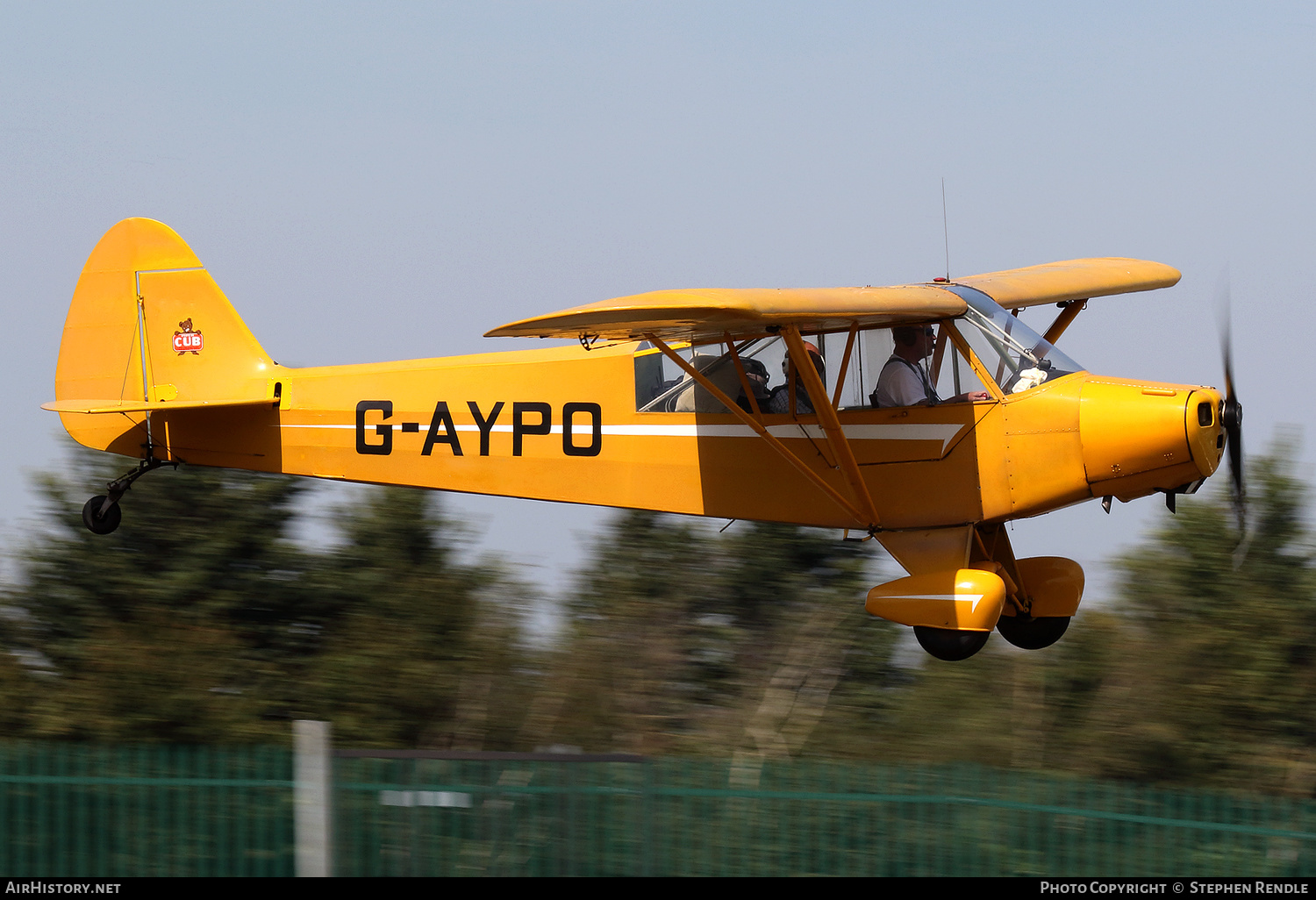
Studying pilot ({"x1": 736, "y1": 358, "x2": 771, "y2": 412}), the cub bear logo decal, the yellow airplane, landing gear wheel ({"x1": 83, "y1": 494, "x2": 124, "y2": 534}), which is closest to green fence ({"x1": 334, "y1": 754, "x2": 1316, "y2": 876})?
the yellow airplane

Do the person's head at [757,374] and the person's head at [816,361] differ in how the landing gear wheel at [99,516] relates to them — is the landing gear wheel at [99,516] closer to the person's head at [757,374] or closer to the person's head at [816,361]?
the person's head at [757,374]

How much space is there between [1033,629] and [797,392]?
104 inches

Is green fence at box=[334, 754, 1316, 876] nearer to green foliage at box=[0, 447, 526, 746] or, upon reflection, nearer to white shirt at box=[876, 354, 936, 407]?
white shirt at box=[876, 354, 936, 407]

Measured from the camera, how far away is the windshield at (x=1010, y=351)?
10.1 m

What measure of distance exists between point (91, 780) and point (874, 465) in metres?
5.40

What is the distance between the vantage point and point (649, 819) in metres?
8.58

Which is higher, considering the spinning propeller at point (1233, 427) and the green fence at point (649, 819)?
the spinning propeller at point (1233, 427)

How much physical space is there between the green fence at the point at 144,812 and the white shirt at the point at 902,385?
4627mm

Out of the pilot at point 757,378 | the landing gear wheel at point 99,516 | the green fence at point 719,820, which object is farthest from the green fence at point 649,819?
the landing gear wheel at point 99,516

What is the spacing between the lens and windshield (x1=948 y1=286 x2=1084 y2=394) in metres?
10.1

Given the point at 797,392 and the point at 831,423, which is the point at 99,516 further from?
the point at 831,423

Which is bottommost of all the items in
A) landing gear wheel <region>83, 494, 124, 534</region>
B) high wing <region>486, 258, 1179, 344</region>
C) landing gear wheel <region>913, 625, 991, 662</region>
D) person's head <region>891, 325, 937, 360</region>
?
landing gear wheel <region>913, 625, 991, 662</region>

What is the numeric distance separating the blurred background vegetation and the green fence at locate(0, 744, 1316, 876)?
12.1 meters
